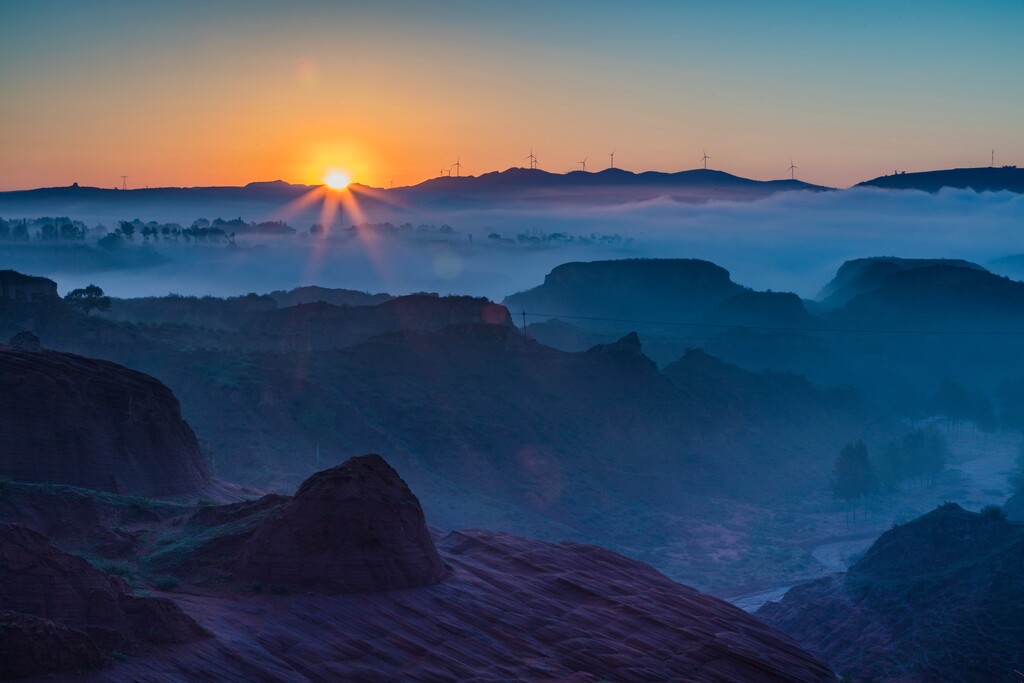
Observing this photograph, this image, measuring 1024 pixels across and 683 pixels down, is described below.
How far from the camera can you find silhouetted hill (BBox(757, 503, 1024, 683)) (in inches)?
2037

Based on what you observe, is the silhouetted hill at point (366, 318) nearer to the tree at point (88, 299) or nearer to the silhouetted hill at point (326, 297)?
the tree at point (88, 299)

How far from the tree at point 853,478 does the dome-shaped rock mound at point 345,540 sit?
83.0 meters

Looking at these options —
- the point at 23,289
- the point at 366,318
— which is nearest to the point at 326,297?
the point at 366,318

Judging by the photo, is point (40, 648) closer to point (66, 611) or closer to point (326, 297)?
point (66, 611)

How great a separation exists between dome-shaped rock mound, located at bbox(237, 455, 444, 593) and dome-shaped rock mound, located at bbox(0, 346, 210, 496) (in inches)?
607

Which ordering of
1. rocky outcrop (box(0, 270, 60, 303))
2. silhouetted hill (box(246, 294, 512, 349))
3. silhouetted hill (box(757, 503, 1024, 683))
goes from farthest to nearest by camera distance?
silhouetted hill (box(246, 294, 512, 349))
rocky outcrop (box(0, 270, 60, 303))
silhouetted hill (box(757, 503, 1024, 683))

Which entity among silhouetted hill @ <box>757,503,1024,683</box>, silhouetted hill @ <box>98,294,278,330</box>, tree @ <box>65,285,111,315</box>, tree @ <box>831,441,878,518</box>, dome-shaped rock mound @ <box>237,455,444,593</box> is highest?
tree @ <box>65,285,111,315</box>

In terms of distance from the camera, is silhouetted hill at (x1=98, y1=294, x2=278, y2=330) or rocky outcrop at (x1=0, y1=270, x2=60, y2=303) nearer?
rocky outcrop at (x1=0, y1=270, x2=60, y2=303)

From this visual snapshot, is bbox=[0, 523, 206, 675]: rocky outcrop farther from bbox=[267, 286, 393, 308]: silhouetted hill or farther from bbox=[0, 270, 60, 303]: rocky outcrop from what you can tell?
bbox=[267, 286, 393, 308]: silhouetted hill

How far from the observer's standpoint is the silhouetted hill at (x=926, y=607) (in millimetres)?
51750

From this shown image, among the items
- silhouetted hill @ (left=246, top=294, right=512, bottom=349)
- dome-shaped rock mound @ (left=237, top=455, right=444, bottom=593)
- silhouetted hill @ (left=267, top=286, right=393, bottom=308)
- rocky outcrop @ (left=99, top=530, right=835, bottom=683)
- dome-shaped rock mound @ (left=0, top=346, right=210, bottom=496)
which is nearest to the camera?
rocky outcrop @ (left=99, top=530, right=835, bottom=683)

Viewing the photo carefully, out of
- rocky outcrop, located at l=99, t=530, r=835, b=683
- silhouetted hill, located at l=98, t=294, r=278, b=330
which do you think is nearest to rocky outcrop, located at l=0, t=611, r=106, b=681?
rocky outcrop, located at l=99, t=530, r=835, b=683

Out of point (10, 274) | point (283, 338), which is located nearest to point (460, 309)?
point (283, 338)

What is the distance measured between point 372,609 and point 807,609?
39380mm
